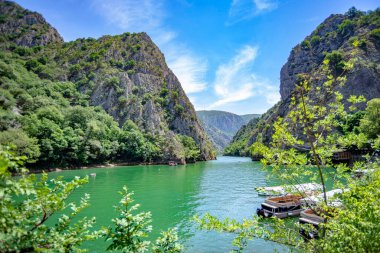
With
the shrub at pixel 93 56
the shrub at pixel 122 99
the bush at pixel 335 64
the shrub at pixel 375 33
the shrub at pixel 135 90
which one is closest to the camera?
the bush at pixel 335 64

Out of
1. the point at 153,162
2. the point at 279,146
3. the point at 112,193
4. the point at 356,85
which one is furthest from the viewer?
the point at 153,162

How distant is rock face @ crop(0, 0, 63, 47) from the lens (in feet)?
472

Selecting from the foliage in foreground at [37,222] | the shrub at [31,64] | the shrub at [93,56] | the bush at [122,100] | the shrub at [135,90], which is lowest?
the foliage in foreground at [37,222]

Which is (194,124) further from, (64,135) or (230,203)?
(230,203)

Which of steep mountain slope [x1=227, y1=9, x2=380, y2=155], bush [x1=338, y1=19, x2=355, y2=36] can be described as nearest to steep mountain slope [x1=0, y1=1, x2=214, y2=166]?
steep mountain slope [x1=227, y1=9, x2=380, y2=155]

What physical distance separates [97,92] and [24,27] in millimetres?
74535

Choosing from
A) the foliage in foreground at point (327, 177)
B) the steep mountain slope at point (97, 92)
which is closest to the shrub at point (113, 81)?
the steep mountain slope at point (97, 92)

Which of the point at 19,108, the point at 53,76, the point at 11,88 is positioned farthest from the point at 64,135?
the point at 53,76

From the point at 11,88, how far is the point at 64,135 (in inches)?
1065

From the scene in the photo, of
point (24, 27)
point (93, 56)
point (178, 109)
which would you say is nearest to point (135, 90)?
point (178, 109)

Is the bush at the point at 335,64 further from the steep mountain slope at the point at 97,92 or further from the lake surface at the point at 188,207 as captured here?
the steep mountain slope at the point at 97,92

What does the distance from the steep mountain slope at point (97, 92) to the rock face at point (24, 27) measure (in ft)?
1.64

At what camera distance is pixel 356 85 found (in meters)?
102

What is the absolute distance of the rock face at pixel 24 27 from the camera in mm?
144000
